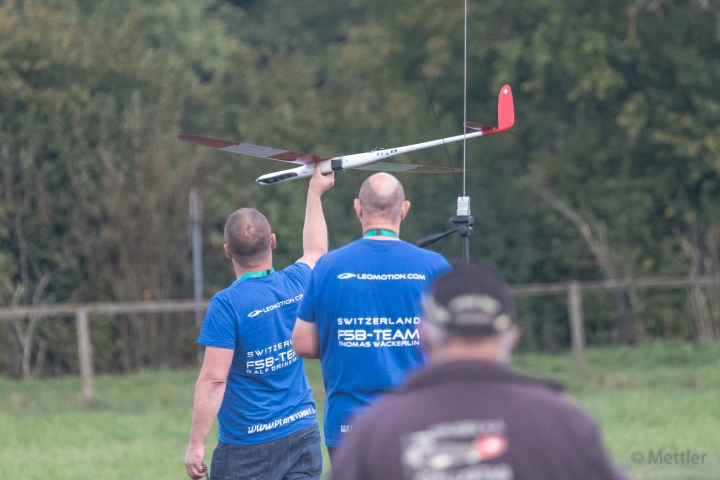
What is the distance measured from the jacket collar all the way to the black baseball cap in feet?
0.22

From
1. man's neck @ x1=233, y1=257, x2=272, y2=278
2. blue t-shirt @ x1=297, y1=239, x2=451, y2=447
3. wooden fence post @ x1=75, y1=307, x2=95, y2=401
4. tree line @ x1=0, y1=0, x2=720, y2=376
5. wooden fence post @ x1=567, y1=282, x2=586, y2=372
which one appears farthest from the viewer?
tree line @ x1=0, y1=0, x2=720, y2=376

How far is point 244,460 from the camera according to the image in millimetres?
4512

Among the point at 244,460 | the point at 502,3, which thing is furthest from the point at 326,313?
the point at 502,3

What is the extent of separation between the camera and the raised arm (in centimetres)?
484

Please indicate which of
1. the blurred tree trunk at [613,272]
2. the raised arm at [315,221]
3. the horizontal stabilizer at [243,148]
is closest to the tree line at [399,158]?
the blurred tree trunk at [613,272]

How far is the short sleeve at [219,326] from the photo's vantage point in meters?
4.35

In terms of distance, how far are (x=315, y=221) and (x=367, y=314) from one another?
0.98m

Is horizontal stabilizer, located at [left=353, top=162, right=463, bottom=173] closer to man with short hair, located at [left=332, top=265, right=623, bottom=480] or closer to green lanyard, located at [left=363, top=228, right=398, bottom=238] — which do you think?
green lanyard, located at [left=363, top=228, right=398, bottom=238]

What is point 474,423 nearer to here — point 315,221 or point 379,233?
point 379,233

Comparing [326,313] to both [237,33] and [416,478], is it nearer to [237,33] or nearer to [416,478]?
[416,478]

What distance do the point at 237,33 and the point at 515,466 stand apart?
2782 centimetres

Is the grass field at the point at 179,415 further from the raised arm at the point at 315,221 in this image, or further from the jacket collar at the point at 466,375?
the jacket collar at the point at 466,375

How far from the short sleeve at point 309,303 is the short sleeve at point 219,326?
0.44 meters

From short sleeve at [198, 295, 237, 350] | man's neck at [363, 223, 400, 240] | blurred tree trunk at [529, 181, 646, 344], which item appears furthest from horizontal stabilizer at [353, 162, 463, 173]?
blurred tree trunk at [529, 181, 646, 344]
